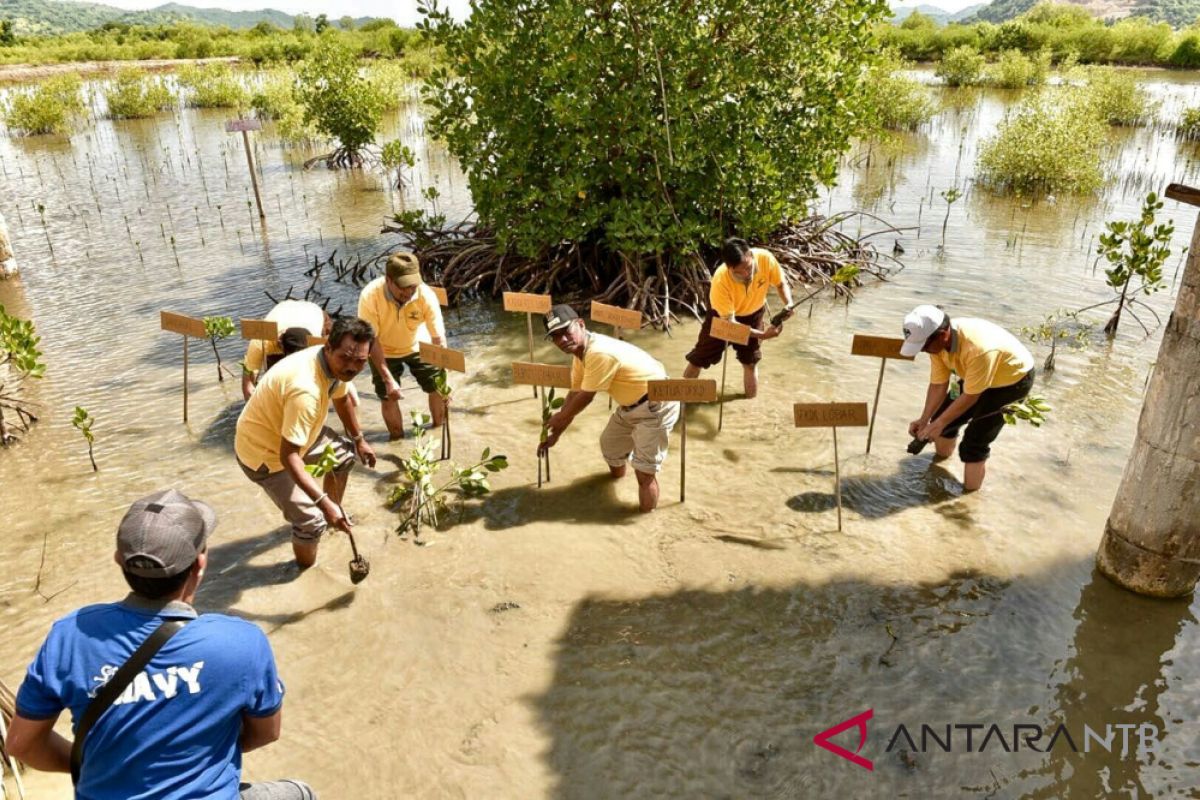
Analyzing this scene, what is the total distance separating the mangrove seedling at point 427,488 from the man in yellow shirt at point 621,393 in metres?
0.59

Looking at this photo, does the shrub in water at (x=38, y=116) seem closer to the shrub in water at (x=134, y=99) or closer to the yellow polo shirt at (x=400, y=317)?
the shrub in water at (x=134, y=99)

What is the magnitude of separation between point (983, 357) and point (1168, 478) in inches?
52.2

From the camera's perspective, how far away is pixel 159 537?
2.16 metres

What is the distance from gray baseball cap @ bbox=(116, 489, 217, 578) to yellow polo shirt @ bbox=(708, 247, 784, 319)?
5.12 m

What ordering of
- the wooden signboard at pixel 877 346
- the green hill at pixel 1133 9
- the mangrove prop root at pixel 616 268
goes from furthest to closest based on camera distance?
the green hill at pixel 1133 9 < the mangrove prop root at pixel 616 268 < the wooden signboard at pixel 877 346

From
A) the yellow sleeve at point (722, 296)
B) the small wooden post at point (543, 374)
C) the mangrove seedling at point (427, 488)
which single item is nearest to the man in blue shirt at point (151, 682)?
the mangrove seedling at point (427, 488)

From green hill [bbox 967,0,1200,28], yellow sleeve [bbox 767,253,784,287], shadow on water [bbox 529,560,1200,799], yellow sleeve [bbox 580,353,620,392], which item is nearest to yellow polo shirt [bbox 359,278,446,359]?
yellow sleeve [bbox 580,353,620,392]

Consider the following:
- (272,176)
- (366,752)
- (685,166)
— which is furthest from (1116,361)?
(272,176)

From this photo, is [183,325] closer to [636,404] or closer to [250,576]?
[250,576]

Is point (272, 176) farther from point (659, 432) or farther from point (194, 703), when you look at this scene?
point (194, 703)

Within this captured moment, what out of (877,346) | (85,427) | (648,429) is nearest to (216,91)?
(85,427)

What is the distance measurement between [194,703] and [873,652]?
3421 mm

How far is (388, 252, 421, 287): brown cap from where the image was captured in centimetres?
573

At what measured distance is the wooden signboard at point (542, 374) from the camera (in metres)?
5.31
